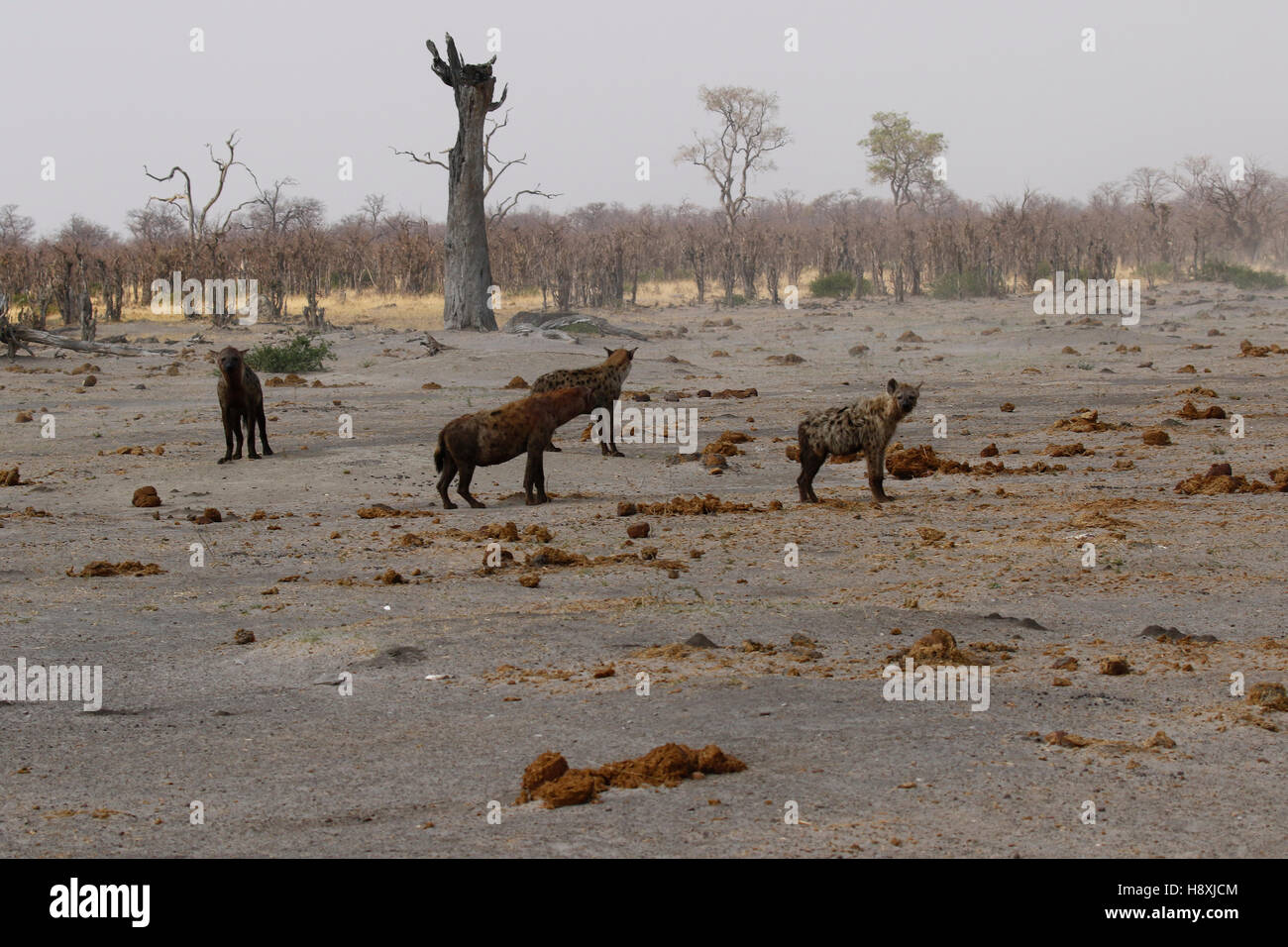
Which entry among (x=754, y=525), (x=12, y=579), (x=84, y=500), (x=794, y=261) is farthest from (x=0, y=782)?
(x=794, y=261)

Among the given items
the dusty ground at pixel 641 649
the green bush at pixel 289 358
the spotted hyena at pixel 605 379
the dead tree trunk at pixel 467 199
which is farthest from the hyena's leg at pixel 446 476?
the dead tree trunk at pixel 467 199

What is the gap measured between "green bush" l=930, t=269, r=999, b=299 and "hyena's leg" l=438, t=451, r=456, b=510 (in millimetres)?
34284

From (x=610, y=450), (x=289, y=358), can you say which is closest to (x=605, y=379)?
(x=610, y=450)

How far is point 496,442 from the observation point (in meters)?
11.4

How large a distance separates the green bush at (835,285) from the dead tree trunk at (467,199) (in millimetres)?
17754

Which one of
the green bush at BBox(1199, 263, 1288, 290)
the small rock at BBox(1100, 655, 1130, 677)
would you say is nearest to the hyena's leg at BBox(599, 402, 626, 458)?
the small rock at BBox(1100, 655, 1130, 677)

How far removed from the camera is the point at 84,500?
12.0 m

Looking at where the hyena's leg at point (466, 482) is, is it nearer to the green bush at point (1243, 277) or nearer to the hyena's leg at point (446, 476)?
the hyena's leg at point (446, 476)

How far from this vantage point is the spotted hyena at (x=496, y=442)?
37.3 feet

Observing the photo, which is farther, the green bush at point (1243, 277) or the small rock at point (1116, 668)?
the green bush at point (1243, 277)

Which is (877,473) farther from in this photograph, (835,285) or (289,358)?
(835,285)

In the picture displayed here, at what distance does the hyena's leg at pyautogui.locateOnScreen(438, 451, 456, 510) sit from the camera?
1141cm
